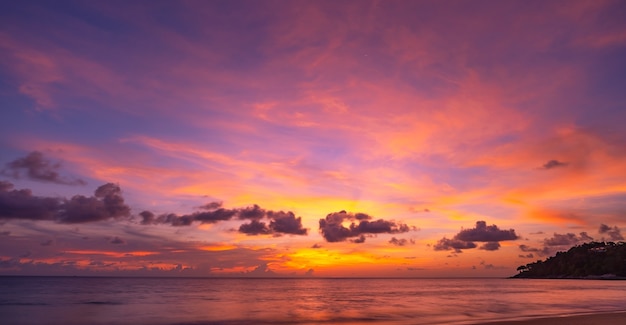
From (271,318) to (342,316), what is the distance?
8412 mm

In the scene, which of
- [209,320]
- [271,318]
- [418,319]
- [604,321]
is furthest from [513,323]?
[209,320]

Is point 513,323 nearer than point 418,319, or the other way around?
point 513,323

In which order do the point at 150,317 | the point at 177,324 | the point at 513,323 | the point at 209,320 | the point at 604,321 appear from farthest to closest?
the point at 150,317 → the point at 209,320 → the point at 177,324 → the point at 513,323 → the point at 604,321

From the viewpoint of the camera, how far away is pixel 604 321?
37.1m

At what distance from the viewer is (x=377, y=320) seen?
48.7 m

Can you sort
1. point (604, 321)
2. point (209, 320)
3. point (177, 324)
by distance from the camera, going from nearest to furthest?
point (604, 321)
point (177, 324)
point (209, 320)

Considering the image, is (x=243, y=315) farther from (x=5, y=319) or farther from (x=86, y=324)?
(x=5, y=319)

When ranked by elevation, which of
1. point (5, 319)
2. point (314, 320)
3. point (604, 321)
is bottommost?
point (5, 319)

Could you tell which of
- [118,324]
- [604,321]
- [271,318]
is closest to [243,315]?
[271,318]

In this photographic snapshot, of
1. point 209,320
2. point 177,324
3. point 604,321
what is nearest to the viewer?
point 604,321

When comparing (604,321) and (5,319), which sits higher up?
(604,321)

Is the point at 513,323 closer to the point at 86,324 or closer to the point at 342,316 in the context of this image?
the point at 342,316

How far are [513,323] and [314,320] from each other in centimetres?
2022

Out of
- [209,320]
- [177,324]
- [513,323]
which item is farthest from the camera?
[209,320]
